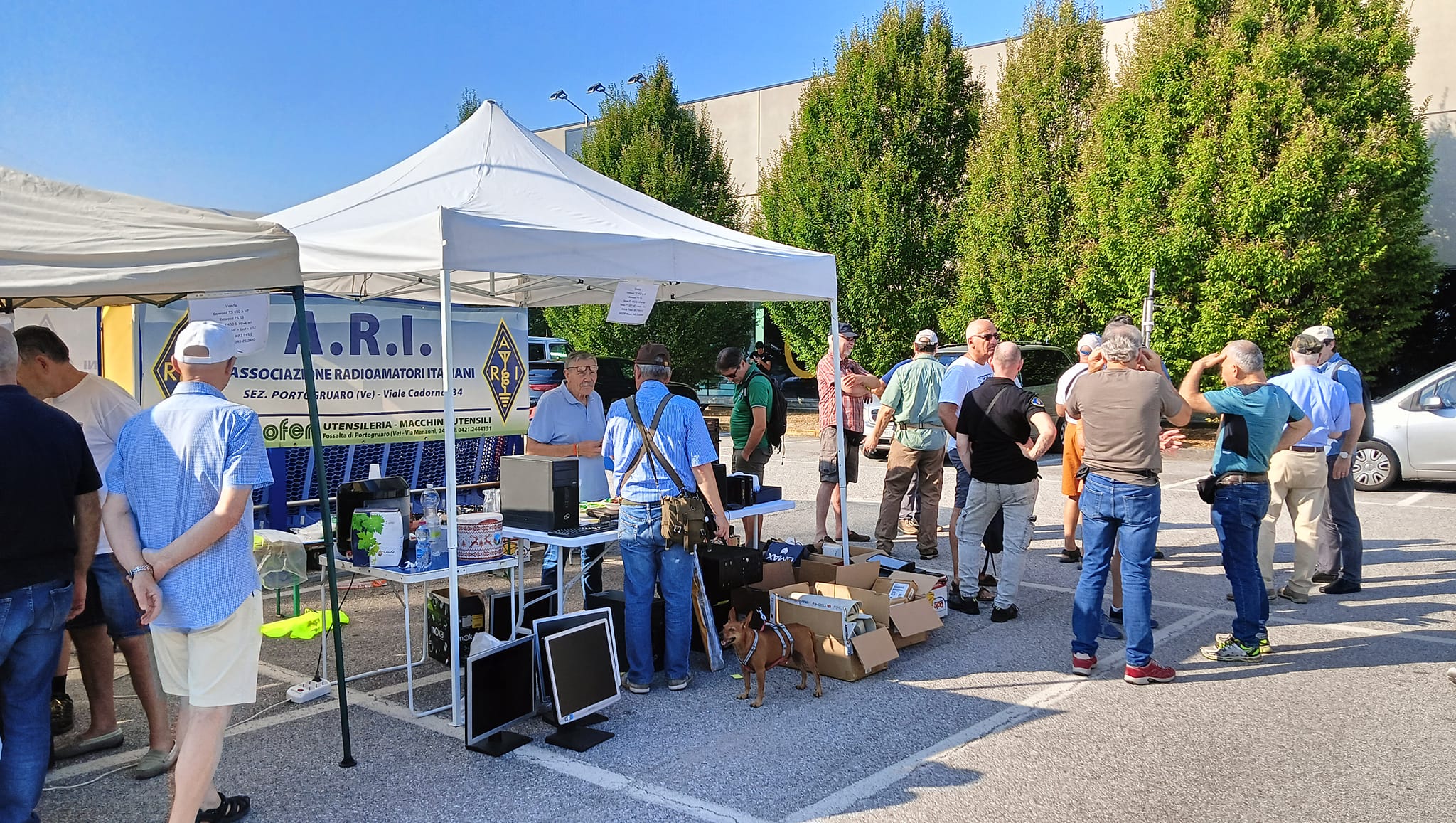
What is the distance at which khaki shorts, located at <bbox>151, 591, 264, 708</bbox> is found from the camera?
3.15 m

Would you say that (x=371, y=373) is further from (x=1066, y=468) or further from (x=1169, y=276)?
(x=1169, y=276)

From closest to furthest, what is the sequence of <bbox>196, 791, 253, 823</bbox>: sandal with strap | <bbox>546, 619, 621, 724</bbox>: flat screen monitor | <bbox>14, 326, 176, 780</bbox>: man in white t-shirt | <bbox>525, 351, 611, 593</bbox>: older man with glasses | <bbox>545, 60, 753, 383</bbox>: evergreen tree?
<bbox>196, 791, 253, 823</bbox>: sandal with strap < <bbox>14, 326, 176, 780</bbox>: man in white t-shirt < <bbox>546, 619, 621, 724</bbox>: flat screen monitor < <bbox>525, 351, 611, 593</bbox>: older man with glasses < <bbox>545, 60, 753, 383</bbox>: evergreen tree

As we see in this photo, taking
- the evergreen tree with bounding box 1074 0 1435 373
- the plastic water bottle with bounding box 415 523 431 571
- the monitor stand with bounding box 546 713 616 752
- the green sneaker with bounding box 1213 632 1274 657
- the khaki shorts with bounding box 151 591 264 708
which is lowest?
the monitor stand with bounding box 546 713 616 752

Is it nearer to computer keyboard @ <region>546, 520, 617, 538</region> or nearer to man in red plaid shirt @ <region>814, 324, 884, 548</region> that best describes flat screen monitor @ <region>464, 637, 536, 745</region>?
computer keyboard @ <region>546, 520, 617, 538</region>

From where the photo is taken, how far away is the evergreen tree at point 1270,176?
46.2 ft

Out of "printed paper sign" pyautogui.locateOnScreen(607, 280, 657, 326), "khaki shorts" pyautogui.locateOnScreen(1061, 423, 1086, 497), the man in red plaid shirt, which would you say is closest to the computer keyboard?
"printed paper sign" pyautogui.locateOnScreen(607, 280, 657, 326)

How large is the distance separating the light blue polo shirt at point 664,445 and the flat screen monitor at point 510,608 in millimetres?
1147

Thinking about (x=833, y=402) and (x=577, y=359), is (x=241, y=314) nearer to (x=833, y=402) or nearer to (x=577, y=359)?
(x=577, y=359)

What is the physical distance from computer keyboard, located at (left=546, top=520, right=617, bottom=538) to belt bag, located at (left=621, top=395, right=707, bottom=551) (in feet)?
1.32

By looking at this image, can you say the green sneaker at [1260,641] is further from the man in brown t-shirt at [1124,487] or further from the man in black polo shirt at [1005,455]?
the man in black polo shirt at [1005,455]

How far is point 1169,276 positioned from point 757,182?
14.1 m

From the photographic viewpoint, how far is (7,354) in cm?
317

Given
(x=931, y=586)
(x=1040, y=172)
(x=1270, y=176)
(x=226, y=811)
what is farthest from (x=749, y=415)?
(x=1040, y=172)

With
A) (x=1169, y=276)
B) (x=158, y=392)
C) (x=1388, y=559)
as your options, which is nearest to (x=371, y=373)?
(x=158, y=392)
